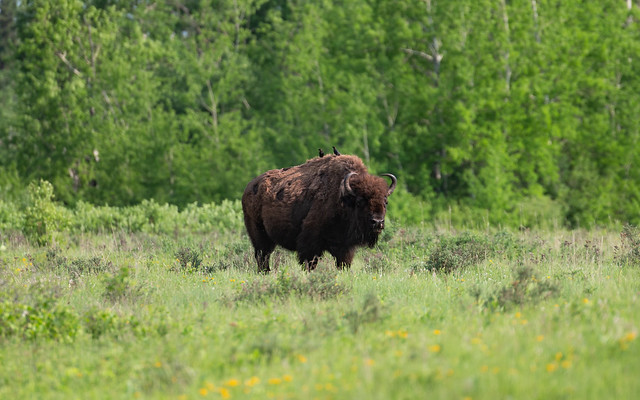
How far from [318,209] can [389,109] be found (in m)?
17.9

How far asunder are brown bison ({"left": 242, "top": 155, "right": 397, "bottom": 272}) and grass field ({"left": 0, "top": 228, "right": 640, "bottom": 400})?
30.4 inches

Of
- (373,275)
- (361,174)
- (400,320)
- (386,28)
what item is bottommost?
(373,275)

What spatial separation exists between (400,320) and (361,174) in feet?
13.2

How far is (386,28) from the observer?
2797cm

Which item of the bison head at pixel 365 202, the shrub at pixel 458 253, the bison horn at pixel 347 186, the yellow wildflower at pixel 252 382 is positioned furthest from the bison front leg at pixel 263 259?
the yellow wildflower at pixel 252 382

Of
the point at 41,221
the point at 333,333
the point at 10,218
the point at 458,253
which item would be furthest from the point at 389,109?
the point at 333,333

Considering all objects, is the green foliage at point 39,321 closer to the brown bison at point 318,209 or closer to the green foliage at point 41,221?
the brown bison at point 318,209

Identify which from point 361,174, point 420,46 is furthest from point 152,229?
point 420,46

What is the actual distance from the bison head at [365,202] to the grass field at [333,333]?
66 centimetres

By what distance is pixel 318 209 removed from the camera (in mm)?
10758

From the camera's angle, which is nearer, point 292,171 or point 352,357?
point 352,357

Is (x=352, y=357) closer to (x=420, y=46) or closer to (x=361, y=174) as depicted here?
(x=361, y=174)

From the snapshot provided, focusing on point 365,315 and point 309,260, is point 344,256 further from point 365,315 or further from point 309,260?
point 365,315

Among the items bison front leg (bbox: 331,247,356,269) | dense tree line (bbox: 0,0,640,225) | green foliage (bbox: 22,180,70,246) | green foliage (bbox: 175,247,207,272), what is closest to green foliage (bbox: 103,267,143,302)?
green foliage (bbox: 175,247,207,272)
